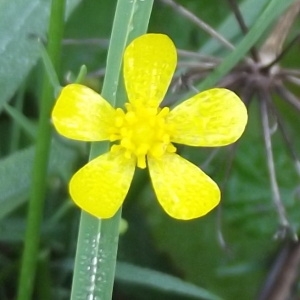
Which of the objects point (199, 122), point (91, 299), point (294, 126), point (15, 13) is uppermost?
point (294, 126)

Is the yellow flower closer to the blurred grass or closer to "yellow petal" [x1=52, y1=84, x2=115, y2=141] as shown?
"yellow petal" [x1=52, y1=84, x2=115, y2=141]

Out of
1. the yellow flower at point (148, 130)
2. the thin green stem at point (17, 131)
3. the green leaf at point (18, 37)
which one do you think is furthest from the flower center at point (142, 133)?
the thin green stem at point (17, 131)

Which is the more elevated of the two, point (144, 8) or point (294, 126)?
point (294, 126)

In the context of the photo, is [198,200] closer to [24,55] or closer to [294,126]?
[24,55]

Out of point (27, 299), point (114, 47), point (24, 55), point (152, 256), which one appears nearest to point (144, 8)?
point (114, 47)

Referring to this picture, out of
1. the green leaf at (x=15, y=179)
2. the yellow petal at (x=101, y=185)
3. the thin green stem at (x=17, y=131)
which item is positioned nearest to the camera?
the yellow petal at (x=101, y=185)

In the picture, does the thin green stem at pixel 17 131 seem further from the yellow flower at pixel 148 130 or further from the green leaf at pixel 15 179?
the yellow flower at pixel 148 130
